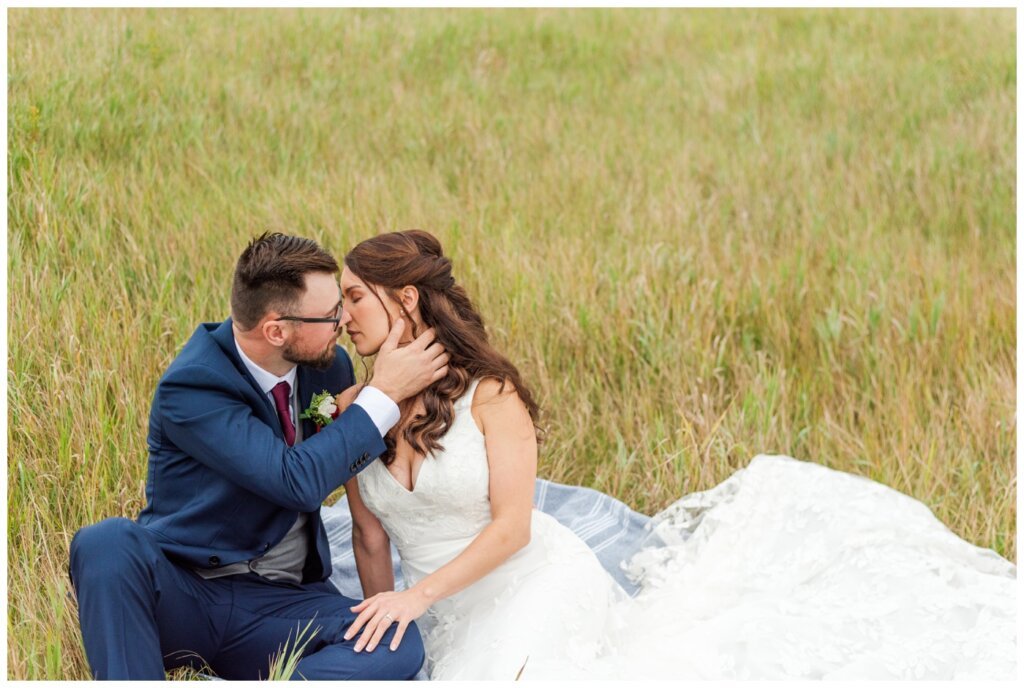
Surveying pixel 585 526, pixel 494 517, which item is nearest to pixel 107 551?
pixel 494 517

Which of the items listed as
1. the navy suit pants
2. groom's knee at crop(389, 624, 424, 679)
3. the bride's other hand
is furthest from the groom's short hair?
groom's knee at crop(389, 624, 424, 679)

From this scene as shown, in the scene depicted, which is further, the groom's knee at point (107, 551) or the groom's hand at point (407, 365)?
the groom's hand at point (407, 365)

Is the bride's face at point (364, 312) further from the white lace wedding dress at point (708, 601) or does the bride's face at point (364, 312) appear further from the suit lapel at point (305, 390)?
the white lace wedding dress at point (708, 601)

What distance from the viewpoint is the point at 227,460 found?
11.0ft

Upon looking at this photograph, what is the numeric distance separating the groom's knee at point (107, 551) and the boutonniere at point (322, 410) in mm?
676

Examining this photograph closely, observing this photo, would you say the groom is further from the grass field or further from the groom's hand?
the grass field

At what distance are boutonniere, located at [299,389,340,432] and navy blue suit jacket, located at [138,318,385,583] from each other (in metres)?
0.12

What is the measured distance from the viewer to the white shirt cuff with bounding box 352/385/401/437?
11.1 ft

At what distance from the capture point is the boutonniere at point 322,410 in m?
3.58

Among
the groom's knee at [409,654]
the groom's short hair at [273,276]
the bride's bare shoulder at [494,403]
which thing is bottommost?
the groom's knee at [409,654]

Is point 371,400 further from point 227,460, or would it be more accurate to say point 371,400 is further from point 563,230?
point 563,230

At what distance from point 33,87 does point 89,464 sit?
3.03 meters

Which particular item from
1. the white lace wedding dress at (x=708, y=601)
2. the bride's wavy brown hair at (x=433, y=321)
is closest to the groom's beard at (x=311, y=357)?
the bride's wavy brown hair at (x=433, y=321)

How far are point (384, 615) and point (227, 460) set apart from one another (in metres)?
0.70
